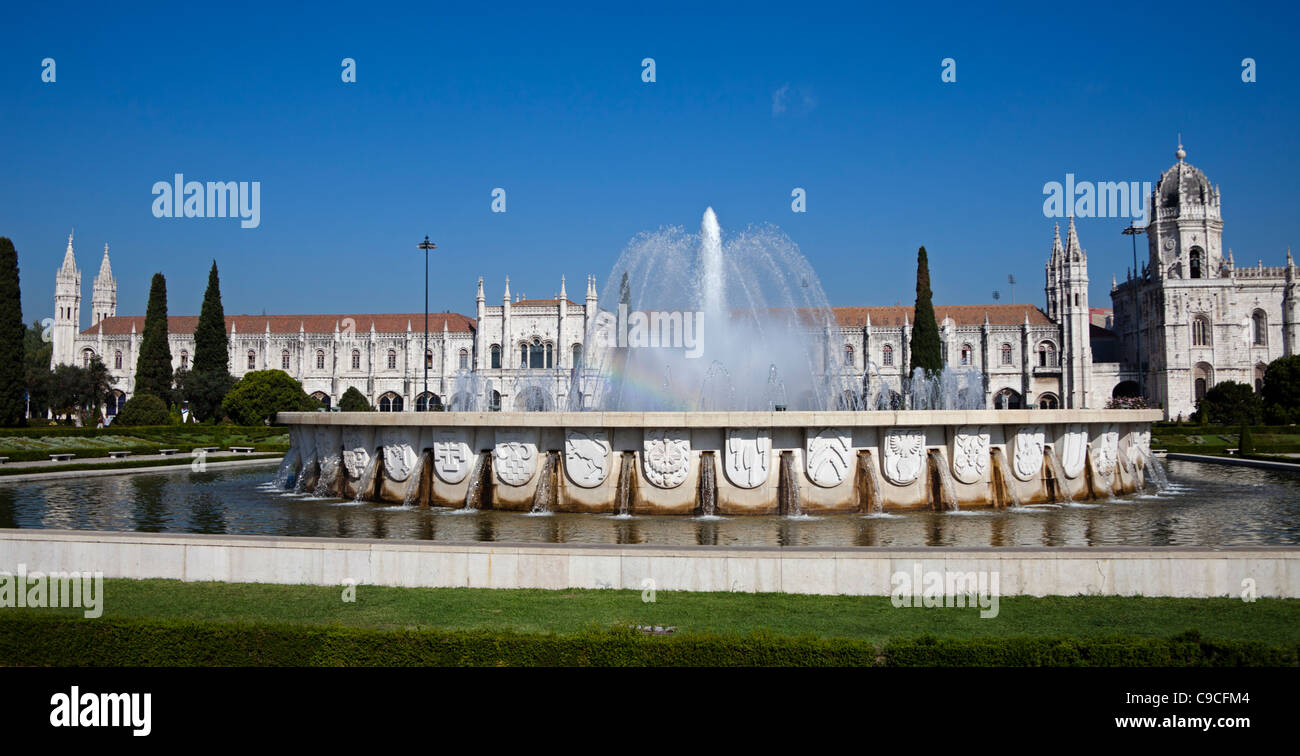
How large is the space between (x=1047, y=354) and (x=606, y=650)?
2475 inches

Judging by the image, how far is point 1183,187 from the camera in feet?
189

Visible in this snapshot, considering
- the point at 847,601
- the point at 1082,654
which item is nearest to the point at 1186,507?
the point at 847,601

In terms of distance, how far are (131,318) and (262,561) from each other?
7168 centimetres

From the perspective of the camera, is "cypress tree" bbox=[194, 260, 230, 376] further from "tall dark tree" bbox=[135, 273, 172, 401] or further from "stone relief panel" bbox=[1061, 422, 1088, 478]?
"stone relief panel" bbox=[1061, 422, 1088, 478]

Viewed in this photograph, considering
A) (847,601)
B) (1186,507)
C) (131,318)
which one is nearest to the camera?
(847,601)

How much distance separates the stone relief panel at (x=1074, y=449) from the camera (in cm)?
1270

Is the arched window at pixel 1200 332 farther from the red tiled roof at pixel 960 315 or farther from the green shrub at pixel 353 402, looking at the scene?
the green shrub at pixel 353 402

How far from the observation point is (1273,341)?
2243 inches

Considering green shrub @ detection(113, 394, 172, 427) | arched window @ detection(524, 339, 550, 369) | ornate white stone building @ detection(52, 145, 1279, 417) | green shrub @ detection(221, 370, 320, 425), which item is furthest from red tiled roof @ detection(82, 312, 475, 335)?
green shrub @ detection(113, 394, 172, 427)

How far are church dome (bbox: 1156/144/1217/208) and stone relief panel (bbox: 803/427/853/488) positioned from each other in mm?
56422

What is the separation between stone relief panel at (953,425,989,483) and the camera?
38.3ft

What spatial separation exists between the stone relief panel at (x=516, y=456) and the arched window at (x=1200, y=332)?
5706cm

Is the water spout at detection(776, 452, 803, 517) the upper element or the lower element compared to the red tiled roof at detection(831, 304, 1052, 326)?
lower
